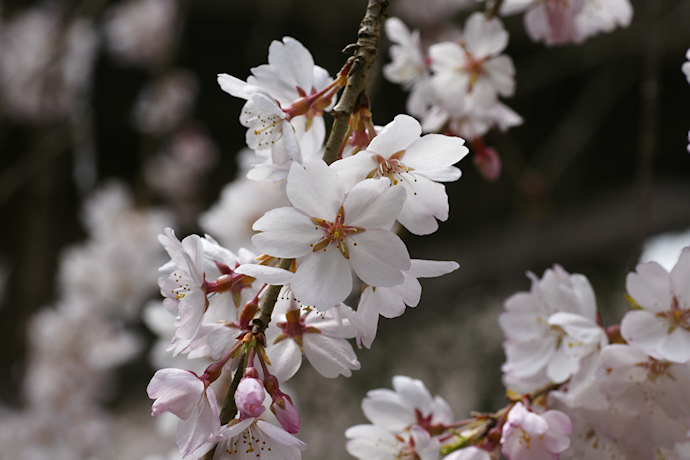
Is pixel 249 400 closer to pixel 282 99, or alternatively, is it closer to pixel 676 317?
pixel 282 99

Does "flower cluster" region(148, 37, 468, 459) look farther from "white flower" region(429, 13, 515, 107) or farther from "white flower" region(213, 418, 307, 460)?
"white flower" region(429, 13, 515, 107)

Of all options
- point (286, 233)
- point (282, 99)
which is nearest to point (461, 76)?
point (282, 99)

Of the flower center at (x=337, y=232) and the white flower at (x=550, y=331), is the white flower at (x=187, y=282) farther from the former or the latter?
the white flower at (x=550, y=331)

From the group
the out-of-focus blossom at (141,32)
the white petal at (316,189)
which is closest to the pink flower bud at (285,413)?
the white petal at (316,189)

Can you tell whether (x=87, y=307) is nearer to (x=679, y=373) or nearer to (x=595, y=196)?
(x=679, y=373)

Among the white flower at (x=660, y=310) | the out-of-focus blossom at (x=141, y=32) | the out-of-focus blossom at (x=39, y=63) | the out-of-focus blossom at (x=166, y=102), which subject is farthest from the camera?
the out-of-focus blossom at (x=141, y=32)

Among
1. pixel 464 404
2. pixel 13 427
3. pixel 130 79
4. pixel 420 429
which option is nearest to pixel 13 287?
Result: pixel 130 79

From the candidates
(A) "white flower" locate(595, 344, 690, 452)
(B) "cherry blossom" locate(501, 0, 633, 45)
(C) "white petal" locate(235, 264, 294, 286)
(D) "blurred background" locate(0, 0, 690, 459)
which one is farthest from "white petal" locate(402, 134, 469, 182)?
(D) "blurred background" locate(0, 0, 690, 459)
